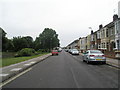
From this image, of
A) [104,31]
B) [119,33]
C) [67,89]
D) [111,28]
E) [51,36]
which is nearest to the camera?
[67,89]

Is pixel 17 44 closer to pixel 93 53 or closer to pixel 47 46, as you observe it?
pixel 47 46

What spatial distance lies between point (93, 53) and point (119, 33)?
10.5 meters

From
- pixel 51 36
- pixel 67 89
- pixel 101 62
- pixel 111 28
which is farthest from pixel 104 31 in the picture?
pixel 51 36

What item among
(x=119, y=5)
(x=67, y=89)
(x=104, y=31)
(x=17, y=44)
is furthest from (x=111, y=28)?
(x=17, y=44)

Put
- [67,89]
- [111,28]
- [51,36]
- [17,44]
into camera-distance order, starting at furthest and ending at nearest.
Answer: [17,44] → [51,36] → [111,28] → [67,89]

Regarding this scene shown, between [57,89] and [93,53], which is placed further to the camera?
[93,53]

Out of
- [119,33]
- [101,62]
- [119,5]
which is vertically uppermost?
[119,5]

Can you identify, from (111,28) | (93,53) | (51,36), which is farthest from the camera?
(51,36)

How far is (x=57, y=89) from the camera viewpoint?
17.3 feet

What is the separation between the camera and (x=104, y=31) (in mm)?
31141

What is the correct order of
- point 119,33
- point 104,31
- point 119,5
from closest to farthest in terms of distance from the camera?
1. point 119,33
2. point 119,5
3. point 104,31

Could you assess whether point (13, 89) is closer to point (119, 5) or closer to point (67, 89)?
point (67, 89)

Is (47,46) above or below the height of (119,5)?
below

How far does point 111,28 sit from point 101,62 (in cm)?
1540
